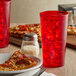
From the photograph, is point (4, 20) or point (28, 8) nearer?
point (4, 20)

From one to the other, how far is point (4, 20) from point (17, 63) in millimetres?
446

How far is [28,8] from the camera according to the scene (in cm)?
453

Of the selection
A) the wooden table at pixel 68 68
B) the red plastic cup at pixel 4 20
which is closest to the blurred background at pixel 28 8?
the red plastic cup at pixel 4 20

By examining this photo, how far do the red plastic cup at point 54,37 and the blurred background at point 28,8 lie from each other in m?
3.48

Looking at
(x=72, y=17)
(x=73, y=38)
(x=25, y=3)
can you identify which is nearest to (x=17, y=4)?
(x=25, y=3)

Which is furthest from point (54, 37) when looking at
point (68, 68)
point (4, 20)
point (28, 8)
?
point (28, 8)

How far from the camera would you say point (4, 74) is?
0.85 m

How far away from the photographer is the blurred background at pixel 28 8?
14.7ft

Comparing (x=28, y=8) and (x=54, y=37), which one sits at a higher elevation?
(x=28, y=8)

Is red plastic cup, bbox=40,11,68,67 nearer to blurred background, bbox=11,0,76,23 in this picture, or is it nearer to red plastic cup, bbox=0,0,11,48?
red plastic cup, bbox=0,0,11,48

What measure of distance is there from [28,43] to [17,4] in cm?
333

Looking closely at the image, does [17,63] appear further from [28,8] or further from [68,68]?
[28,8]

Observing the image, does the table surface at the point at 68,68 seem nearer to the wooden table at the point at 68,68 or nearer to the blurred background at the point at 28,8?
the wooden table at the point at 68,68

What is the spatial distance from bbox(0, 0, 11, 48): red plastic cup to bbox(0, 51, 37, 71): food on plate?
1.20 feet
